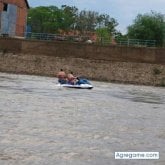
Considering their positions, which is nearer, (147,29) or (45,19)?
(147,29)

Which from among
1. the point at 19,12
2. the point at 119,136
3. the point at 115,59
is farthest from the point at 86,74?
the point at 119,136

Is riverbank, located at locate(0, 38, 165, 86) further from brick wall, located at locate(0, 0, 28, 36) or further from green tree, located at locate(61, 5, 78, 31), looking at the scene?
green tree, located at locate(61, 5, 78, 31)

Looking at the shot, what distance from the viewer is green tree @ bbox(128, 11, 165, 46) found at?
73125 mm

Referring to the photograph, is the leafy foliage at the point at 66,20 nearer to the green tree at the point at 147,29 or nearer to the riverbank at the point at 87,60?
the green tree at the point at 147,29

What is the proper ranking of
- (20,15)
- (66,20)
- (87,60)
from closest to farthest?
(87,60), (20,15), (66,20)

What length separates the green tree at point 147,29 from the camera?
73.1 meters

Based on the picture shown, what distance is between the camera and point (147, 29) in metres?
73.4

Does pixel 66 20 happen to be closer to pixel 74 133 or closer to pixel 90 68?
pixel 90 68

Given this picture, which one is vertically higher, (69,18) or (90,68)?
(69,18)

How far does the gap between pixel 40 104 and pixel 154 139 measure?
8.28 meters

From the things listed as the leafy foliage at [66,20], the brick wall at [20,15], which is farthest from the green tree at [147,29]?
the leafy foliage at [66,20]

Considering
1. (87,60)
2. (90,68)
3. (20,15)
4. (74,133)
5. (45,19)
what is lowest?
(90,68)

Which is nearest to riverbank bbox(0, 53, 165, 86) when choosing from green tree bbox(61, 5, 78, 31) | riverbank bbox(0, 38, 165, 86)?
riverbank bbox(0, 38, 165, 86)

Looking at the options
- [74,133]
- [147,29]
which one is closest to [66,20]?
[147,29]
